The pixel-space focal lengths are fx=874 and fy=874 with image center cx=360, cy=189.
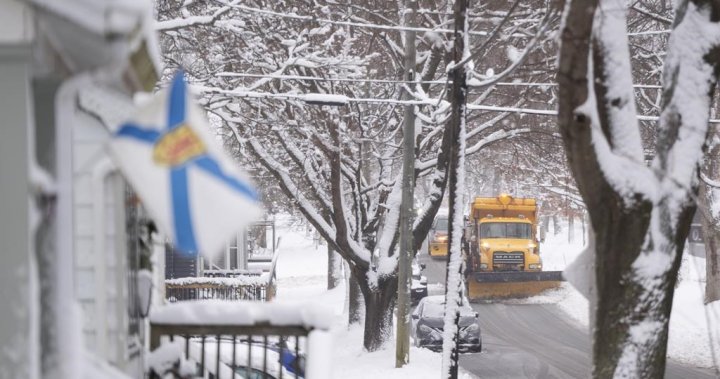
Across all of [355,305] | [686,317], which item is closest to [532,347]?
[355,305]

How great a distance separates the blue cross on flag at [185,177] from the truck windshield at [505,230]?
28835 mm

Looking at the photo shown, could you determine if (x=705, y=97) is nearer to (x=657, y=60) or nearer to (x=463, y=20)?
(x=463, y=20)

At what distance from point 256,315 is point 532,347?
685 inches

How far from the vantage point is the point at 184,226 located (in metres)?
3.11

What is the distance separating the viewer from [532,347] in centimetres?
2238

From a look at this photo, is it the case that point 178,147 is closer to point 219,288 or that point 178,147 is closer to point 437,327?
point 437,327

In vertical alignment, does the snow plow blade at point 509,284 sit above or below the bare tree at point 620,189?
below

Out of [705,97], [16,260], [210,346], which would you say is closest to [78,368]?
[16,260]

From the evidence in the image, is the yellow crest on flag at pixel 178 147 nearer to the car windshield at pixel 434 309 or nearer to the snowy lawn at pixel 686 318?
the snowy lawn at pixel 686 318

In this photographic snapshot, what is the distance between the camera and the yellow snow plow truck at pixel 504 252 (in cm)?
2908

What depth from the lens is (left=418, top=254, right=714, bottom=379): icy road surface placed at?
19250mm

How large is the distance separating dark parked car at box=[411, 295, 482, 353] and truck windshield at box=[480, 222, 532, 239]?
9.14m

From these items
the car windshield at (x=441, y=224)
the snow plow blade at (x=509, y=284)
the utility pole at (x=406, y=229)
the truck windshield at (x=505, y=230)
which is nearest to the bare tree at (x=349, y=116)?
the utility pole at (x=406, y=229)

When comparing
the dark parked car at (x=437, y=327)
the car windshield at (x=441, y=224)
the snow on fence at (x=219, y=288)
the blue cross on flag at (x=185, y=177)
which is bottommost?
the car windshield at (x=441, y=224)
